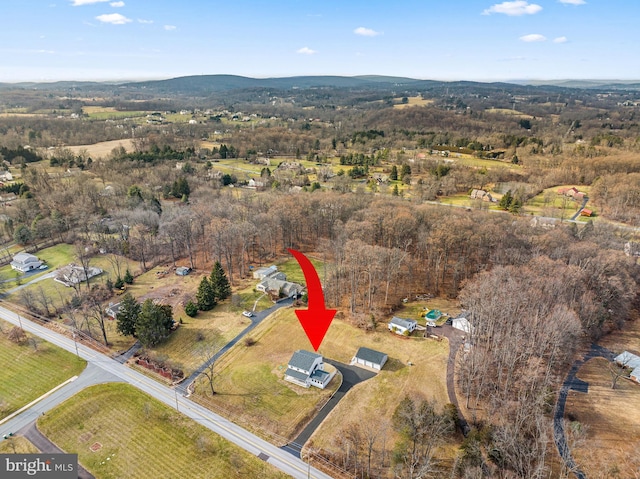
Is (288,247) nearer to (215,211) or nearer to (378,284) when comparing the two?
(215,211)

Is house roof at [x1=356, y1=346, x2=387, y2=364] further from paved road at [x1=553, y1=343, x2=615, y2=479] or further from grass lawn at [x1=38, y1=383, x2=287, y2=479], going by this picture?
paved road at [x1=553, y1=343, x2=615, y2=479]

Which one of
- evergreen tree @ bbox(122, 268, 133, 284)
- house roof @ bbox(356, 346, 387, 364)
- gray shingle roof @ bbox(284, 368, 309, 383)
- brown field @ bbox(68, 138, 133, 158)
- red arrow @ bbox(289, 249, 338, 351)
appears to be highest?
brown field @ bbox(68, 138, 133, 158)

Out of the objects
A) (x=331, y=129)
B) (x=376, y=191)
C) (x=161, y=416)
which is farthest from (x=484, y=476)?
(x=331, y=129)

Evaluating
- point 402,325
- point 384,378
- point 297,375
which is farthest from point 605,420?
point 297,375

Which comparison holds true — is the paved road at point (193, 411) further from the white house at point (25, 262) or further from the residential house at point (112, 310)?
the white house at point (25, 262)

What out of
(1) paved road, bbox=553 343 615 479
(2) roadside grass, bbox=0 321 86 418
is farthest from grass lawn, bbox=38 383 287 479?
(1) paved road, bbox=553 343 615 479
